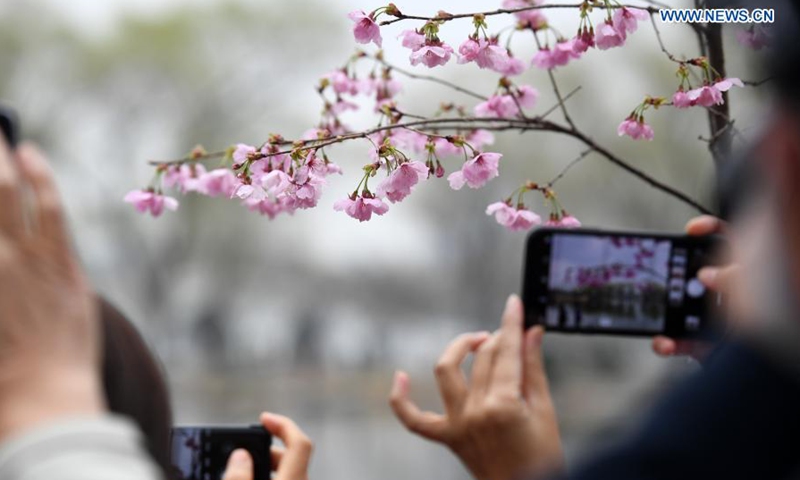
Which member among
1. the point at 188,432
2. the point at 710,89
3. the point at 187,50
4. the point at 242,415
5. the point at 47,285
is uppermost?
the point at 187,50

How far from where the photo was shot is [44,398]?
1.70ft

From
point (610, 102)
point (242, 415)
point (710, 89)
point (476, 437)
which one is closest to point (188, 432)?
point (476, 437)

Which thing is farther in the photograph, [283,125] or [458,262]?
[458,262]

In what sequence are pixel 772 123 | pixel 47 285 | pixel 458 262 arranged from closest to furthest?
pixel 772 123, pixel 47 285, pixel 458 262

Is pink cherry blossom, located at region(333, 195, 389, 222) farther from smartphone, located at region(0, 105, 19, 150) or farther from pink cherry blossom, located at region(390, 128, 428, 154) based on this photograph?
smartphone, located at region(0, 105, 19, 150)

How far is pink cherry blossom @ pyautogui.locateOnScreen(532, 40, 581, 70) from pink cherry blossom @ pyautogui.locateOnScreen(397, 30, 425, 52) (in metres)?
0.38

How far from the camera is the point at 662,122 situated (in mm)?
10617

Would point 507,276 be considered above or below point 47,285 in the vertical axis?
below

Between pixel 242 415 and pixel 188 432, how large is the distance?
1211cm

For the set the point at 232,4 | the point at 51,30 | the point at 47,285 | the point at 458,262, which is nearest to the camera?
the point at 47,285

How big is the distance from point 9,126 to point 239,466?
43 centimetres

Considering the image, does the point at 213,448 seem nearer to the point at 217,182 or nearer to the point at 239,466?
the point at 239,466

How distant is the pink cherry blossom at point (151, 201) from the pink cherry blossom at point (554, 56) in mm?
705

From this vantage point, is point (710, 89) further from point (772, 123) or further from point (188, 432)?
point (772, 123)
